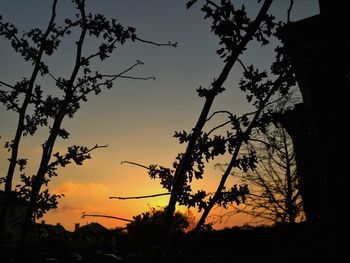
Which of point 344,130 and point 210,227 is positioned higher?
point 344,130

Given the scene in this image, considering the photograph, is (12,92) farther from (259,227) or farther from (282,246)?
(259,227)

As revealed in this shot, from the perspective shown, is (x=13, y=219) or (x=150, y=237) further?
(x=13, y=219)

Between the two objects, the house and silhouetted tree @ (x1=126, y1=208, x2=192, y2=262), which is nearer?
silhouetted tree @ (x1=126, y1=208, x2=192, y2=262)

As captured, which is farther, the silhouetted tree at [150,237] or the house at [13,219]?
the house at [13,219]

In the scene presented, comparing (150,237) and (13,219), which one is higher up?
(13,219)

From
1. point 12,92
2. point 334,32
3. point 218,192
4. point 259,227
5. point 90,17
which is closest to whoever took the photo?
point 334,32

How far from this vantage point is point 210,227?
9.17 ft

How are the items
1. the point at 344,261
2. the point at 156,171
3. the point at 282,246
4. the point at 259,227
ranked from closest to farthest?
1. the point at 344,261
2. the point at 156,171
3. the point at 282,246
4. the point at 259,227

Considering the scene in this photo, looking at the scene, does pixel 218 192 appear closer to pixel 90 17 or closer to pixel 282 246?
pixel 90 17

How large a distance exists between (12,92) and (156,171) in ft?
14.8

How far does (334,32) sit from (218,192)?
4.51ft

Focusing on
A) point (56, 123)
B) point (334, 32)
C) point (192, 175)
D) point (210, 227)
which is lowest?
point (210, 227)

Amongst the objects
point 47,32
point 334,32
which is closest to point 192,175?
point 334,32

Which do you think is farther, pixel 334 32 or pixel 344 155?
pixel 334 32
